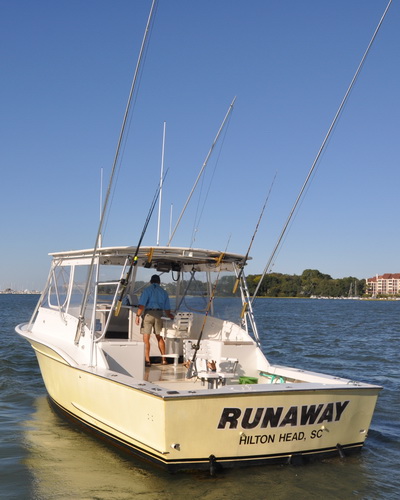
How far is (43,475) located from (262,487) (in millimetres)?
2685

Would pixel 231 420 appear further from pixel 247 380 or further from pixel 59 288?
pixel 59 288

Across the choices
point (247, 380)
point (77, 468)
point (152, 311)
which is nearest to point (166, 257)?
point (152, 311)

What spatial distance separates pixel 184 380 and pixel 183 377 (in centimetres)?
29

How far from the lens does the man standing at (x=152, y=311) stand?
1057cm

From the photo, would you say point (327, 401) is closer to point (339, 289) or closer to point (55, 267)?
point (55, 267)

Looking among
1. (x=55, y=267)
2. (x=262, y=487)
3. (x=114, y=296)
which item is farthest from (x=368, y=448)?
(x=55, y=267)

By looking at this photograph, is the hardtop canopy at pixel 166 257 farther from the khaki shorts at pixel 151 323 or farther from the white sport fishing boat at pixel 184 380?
the khaki shorts at pixel 151 323

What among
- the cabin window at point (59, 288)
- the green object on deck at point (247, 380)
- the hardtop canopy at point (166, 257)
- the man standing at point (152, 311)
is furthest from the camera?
the cabin window at point (59, 288)

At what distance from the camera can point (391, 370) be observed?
55.9ft

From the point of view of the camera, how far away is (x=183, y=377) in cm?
991

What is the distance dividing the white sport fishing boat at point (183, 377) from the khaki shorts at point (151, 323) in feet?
1.07

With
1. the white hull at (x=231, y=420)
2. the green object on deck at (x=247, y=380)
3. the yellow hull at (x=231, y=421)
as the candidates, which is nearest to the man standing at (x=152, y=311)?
the green object on deck at (x=247, y=380)

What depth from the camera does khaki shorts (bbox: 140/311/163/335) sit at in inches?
416

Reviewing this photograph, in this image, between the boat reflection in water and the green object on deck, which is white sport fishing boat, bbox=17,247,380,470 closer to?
the green object on deck
